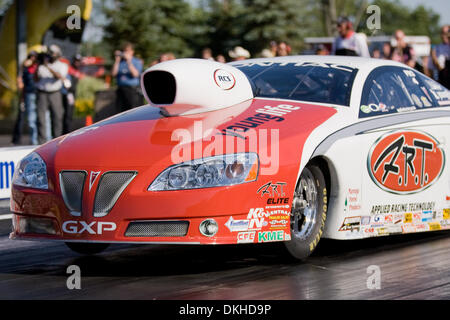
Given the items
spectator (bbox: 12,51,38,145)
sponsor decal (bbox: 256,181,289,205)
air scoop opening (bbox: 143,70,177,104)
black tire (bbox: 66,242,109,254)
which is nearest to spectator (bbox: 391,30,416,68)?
spectator (bbox: 12,51,38,145)

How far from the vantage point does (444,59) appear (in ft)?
46.3

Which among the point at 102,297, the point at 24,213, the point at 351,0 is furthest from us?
the point at 351,0

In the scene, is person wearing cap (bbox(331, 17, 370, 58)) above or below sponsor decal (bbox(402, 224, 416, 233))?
above

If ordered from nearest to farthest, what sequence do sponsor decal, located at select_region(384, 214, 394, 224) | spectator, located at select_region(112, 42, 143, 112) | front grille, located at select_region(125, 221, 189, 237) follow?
front grille, located at select_region(125, 221, 189, 237), sponsor decal, located at select_region(384, 214, 394, 224), spectator, located at select_region(112, 42, 143, 112)

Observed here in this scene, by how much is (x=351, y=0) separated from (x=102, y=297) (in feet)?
356

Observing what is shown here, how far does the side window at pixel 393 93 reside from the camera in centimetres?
722

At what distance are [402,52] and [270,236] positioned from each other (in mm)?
11473

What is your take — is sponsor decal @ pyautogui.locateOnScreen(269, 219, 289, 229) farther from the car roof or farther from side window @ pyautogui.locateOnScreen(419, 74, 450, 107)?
side window @ pyautogui.locateOnScreen(419, 74, 450, 107)

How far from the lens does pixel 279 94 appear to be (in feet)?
23.7

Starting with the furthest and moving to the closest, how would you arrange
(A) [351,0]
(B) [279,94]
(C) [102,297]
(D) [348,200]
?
(A) [351,0], (B) [279,94], (D) [348,200], (C) [102,297]

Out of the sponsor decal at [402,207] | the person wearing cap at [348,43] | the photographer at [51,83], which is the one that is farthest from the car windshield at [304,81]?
the photographer at [51,83]

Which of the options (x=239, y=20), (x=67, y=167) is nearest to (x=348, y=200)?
(x=67, y=167)

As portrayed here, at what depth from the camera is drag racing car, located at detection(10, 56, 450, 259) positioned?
5895 millimetres
